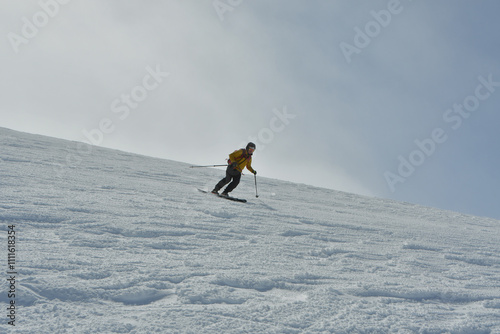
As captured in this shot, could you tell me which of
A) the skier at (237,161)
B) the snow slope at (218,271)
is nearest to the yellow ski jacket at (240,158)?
the skier at (237,161)

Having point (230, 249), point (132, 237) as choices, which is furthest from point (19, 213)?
point (230, 249)

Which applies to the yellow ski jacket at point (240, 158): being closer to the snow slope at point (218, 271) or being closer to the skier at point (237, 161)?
the skier at point (237, 161)

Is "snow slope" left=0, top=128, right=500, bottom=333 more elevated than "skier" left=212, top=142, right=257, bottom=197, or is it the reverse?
"skier" left=212, top=142, right=257, bottom=197

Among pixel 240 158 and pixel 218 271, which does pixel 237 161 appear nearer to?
pixel 240 158

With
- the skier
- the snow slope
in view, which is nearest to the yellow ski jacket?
the skier

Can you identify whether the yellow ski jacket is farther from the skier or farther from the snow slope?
the snow slope

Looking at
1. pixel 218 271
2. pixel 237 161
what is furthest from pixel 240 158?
pixel 218 271

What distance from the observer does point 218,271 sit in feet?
13.0

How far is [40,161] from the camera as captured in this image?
10.8 meters

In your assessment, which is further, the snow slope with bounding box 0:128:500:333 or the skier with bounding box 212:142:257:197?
the skier with bounding box 212:142:257:197

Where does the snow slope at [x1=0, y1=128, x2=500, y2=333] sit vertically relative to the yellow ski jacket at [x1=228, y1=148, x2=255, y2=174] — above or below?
below

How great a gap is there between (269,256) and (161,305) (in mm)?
2028

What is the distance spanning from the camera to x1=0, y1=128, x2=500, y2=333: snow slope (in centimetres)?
293

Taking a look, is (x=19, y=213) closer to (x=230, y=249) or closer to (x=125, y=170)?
(x=230, y=249)
